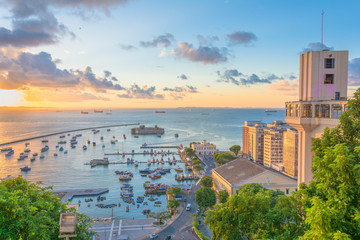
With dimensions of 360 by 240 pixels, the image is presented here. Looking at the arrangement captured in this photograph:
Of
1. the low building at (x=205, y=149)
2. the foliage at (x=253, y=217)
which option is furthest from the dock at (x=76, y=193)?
the low building at (x=205, y=149)

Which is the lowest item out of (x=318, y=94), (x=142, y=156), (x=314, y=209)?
(x=142, y=156)

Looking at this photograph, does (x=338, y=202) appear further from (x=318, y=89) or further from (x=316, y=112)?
(x=318, y=89)

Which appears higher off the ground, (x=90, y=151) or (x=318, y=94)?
(x=318, y=94)

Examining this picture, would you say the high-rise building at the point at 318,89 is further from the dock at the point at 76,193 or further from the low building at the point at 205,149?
the low building at the point at 205,149

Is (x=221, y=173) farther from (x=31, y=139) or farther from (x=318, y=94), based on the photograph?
(x=31, y=139)

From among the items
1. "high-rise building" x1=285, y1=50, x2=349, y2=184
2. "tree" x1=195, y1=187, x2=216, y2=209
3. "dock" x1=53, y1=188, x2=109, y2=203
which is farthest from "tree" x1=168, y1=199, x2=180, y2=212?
"high-rise building" x1=285, y1=50, x2=349, y2=184

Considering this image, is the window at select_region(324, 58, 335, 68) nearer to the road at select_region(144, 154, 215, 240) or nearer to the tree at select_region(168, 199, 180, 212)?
the road at select_region(144, 154, 215, 240)

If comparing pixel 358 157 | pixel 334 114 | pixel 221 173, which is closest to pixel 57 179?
pixel 221 173
